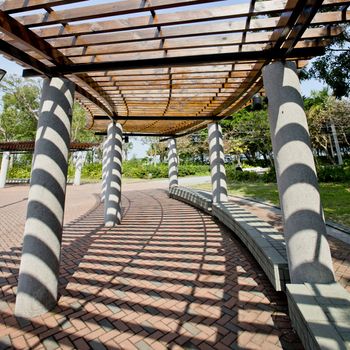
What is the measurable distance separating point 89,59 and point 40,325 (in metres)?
3.61

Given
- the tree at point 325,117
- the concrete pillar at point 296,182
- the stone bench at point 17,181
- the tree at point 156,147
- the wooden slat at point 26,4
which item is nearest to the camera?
the wooden slat at point 26,4

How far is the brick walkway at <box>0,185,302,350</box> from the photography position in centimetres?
254

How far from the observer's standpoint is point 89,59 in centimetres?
363

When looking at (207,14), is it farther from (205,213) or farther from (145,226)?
(205,213)

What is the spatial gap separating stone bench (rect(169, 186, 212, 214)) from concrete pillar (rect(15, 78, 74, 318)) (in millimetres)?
6107

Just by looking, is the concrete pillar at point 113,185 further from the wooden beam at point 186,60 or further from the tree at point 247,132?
the tree at point 247,132

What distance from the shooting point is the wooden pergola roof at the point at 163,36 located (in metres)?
2.46

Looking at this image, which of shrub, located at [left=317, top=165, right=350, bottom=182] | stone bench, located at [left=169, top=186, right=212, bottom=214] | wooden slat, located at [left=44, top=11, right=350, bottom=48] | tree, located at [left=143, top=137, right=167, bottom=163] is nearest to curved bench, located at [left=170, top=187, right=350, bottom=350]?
wooden slat, located at [left=44, top=11, right=350, bottom=48]

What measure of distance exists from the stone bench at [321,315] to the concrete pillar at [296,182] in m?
0.20

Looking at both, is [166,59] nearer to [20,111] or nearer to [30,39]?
[30,39]

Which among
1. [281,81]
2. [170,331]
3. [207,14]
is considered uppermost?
[207,14]

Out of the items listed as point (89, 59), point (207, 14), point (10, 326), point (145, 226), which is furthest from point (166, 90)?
point (10, 326)

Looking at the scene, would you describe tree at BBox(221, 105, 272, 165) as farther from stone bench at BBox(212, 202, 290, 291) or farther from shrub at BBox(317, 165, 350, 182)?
stone bench at BBox(212, 202, 290, 291)

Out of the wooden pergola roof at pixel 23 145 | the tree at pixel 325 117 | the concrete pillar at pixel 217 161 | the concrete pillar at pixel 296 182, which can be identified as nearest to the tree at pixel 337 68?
the concrete pillar at pixel 217 161
